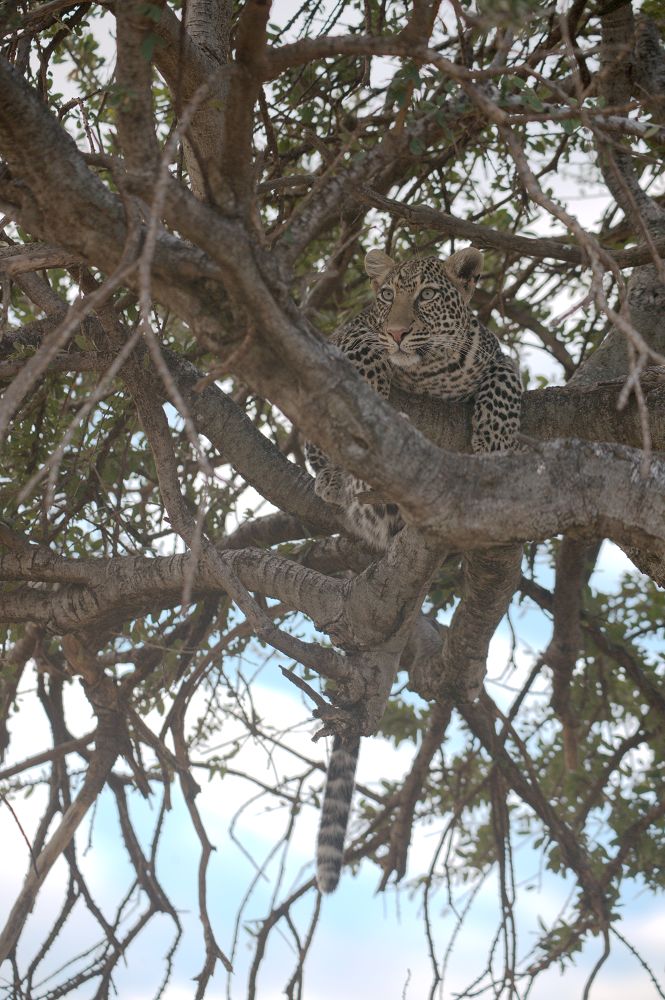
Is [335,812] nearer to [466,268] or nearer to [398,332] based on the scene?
[398,332]

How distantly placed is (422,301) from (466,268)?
0.34 m

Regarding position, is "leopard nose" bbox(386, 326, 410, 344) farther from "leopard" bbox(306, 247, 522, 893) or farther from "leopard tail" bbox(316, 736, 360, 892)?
"leopard tail" bbox(316, 736, 360, 892)

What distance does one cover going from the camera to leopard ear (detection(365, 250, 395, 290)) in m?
4.89

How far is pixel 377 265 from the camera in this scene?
491 centimetres

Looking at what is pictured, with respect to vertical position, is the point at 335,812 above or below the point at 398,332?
below

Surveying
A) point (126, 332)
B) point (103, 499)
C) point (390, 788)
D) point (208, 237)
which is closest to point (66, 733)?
point (103, 499)

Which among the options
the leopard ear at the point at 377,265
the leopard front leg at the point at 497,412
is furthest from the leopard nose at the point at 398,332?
the leopard ear at the point at 377,265

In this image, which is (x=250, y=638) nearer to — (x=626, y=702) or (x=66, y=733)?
(x=66, y=733)

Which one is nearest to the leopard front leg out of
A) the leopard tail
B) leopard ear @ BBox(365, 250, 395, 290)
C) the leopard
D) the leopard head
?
the leopard

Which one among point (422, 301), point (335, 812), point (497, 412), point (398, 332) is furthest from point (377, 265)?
point (335, 812)

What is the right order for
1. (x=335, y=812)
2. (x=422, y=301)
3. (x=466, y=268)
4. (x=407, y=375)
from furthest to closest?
(x=466, y=268)
(x=422, y=301)
(x=407, y=375)
(x=335, y=812)

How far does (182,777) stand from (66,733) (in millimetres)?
1199

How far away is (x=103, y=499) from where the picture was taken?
5.07m

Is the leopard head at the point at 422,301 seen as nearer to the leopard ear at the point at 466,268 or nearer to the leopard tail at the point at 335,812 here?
the leopard ear at the point at 466,268
